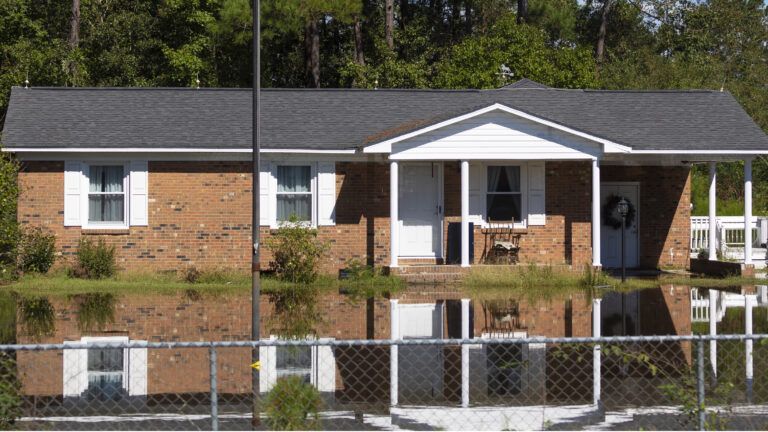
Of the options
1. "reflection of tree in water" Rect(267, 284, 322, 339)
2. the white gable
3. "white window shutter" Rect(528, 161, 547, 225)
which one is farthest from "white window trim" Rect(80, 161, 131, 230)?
"white window shutter" Rect(528, 161, 547, 225)

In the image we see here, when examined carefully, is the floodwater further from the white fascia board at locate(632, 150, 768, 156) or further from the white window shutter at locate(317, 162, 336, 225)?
the white fascia board at locate(632, 150, 768, 156)

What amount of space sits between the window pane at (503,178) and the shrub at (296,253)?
179 inches

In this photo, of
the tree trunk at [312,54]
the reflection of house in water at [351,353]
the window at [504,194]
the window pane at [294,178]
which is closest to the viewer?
the reflection of house in water at [351,353]

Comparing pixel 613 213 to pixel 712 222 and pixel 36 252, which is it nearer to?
pixel 712 222

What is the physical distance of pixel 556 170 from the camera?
28578 mm

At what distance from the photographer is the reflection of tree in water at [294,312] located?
58.2 feet

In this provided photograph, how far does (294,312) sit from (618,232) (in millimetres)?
12307

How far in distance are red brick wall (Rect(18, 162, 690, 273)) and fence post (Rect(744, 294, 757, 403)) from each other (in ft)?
18.8

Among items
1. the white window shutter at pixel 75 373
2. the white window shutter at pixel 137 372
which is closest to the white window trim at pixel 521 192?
the white window shutter at pixel 137 372

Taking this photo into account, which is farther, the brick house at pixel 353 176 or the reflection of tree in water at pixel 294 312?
the brick house at pixel 353 176

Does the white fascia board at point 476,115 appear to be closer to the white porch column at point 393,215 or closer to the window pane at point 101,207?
the white porch column at point 393,215

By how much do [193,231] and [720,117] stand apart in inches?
534

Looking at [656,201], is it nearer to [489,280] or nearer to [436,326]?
[489,280]

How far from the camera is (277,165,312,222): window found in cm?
2803
